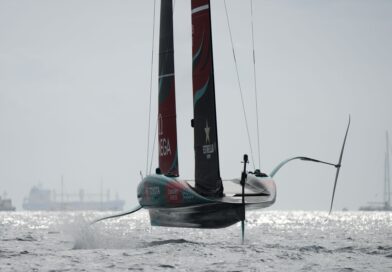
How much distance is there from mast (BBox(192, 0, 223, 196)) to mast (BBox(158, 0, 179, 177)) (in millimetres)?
3491

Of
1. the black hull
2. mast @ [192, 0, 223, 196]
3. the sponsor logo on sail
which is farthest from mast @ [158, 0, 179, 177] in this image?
the sponsor logo on sail

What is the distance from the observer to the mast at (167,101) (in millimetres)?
25219

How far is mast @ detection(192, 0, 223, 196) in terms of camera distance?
21.3 m

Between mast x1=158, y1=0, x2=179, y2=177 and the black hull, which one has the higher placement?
mast x1=158, y1=0, x2=179, y2=177

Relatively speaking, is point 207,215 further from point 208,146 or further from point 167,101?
point 167,101

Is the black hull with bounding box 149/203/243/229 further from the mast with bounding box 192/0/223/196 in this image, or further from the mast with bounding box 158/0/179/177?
the mast with bounding box 158/0/179/177

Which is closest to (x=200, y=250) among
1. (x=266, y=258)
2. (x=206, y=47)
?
(x=266, y=258)

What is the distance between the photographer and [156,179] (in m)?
22.8

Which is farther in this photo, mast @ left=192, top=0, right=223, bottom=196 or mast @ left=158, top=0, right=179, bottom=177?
mast @ left=158, top=0, right=179, bottom=177

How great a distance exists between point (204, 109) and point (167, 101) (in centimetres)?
416

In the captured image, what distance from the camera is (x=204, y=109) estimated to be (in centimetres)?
2131

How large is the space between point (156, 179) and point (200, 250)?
2.39 m

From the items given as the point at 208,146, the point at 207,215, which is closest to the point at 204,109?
the point at 208,146

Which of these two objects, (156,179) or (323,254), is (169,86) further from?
(323,254)
